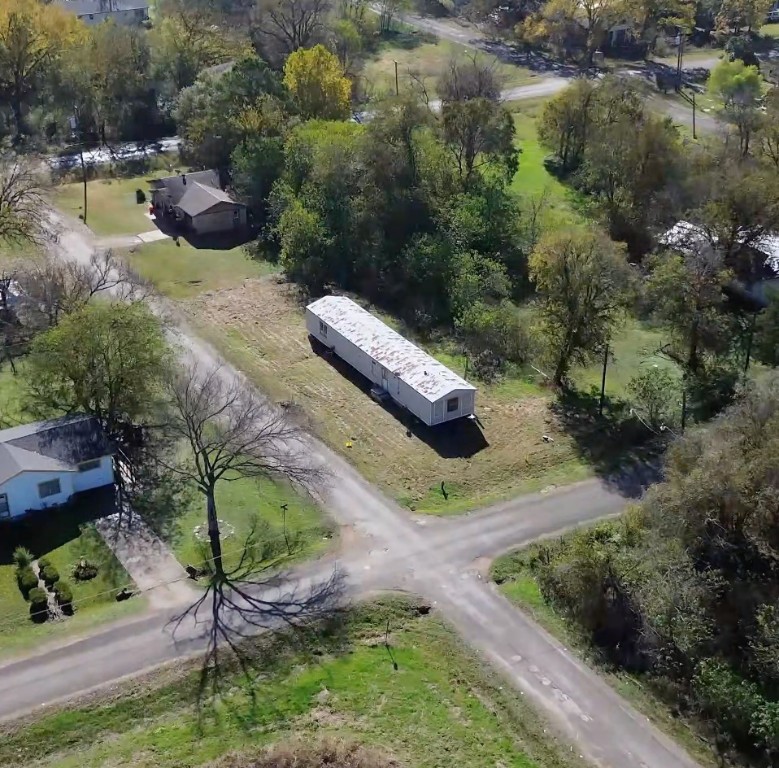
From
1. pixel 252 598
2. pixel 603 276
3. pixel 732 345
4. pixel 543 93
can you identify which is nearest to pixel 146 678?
pixel 252 598

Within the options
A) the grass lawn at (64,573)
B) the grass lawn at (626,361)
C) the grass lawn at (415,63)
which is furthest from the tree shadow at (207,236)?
the grass lawn at (64,573)

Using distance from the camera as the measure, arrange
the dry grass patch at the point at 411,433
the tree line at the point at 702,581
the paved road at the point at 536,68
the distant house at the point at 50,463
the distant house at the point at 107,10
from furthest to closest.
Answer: the distant house at the point at 107,10, the paved road at the point at 536,68, the dry grass patch at the point at 411,433, the distant house at the point at 50,463, the tree line at the point at 702,581

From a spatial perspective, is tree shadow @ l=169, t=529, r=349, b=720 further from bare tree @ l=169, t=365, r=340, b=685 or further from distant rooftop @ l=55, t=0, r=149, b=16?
distant rooftop @ l=55, t=0, r=149, b=16

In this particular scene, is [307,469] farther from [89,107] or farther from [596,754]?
[89,107]

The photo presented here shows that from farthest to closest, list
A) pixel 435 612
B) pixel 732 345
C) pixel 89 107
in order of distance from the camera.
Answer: pixel 89 107 → pixel 732 345 → pixel 435 612

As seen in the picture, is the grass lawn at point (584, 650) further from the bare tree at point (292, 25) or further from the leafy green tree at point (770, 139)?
the bare tree at point (292, 25)

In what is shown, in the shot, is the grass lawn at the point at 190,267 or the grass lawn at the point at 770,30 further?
the grass lawn at the point at 770,30

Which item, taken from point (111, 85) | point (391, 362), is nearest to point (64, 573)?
point (391, 362)
